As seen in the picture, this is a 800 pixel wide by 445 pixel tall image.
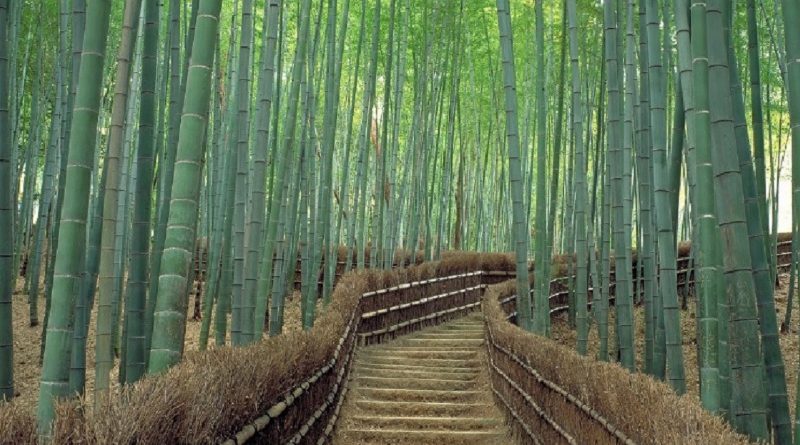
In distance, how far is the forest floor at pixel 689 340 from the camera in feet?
24.0

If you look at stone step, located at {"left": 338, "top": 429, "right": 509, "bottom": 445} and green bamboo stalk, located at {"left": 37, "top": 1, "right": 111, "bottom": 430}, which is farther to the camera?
stone step, located at {"left": 338, "top": 429, "right": 509, "bottom": 445}

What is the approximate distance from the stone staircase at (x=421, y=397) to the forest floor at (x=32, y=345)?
917 mm

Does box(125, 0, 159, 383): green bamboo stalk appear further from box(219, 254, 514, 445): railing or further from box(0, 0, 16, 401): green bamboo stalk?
box(219, 254, 514, 445): railing

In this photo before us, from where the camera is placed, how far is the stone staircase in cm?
502

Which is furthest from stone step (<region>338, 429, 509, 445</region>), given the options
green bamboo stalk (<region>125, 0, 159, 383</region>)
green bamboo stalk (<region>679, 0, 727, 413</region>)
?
green bamboo stalk (<region>679, 0, 727, 413</region>)

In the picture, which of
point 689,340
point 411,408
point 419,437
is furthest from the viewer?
point 689,340

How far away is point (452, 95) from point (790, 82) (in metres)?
6.58

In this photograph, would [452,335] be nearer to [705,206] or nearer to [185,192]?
[705,206]

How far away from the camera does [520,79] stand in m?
12.0

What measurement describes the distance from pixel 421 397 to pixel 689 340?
166 inches

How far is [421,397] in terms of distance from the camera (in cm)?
587

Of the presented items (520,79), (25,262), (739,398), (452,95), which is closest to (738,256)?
(739,398)

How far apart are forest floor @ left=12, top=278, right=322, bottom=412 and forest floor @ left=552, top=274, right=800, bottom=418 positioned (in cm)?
291

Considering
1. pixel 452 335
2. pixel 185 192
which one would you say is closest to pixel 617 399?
pixel 185 192
